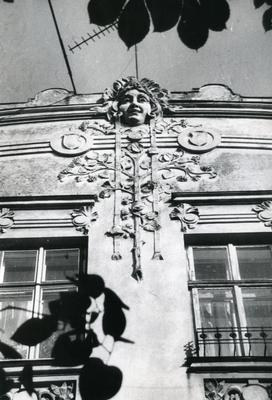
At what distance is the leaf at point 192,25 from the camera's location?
2.97m

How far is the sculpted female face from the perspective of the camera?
27.9ft

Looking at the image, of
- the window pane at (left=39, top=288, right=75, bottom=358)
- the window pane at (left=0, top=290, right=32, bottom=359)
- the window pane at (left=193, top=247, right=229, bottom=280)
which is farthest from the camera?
the window pane at (left=193, top=247, right=229, bottom=280)

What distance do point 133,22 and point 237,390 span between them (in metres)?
4.04

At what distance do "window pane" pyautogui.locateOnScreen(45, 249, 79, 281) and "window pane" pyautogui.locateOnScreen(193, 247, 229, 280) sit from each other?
1.49 meters

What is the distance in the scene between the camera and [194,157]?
318 inches

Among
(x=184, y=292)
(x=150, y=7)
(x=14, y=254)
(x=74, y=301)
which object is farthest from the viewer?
(x=14, y=254)

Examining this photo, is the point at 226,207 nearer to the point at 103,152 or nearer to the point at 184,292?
the point at 184,292

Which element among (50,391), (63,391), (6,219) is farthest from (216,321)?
(6,219)

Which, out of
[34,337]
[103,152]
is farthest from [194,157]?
[34,337]

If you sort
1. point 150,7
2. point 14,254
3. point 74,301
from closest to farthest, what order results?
point 150,7 → point 74,301 → point 14,254

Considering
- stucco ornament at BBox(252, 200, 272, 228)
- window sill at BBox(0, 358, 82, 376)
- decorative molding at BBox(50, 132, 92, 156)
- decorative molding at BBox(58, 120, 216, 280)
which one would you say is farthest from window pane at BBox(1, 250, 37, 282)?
stucco ornament at BBox(252, 200, 272, 228)

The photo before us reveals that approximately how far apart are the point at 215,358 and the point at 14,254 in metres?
→ 2.85

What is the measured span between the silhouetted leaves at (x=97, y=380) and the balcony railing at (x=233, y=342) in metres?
2.86

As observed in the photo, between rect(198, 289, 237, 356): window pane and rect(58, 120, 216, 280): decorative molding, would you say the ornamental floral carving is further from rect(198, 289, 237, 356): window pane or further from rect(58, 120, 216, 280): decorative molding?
rect(58, 120, 216, 280): decorative molding
